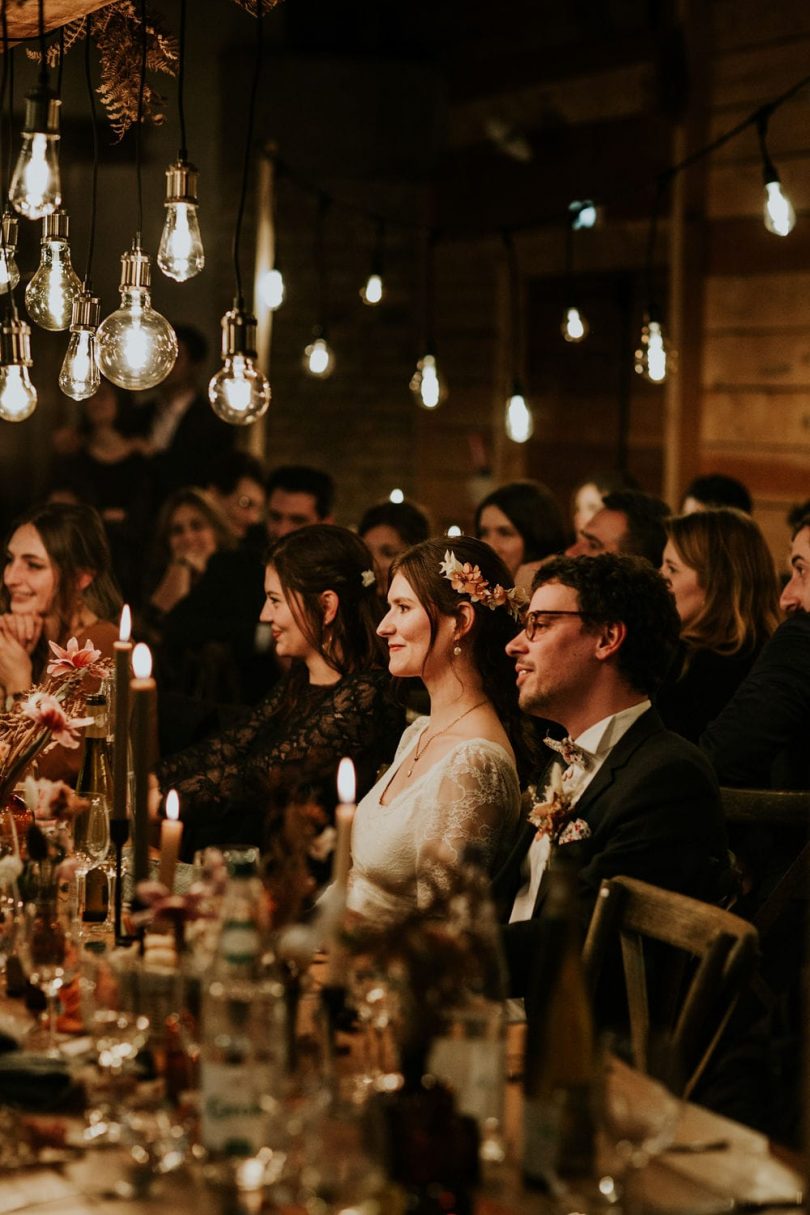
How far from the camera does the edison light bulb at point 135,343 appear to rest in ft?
8.95

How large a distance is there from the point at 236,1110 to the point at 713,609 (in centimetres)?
308

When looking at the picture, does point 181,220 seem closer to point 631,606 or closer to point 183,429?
point 631,606

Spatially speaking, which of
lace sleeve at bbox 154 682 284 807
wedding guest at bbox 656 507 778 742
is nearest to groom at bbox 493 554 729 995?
lace sleeve at bbox 154 682 284 807

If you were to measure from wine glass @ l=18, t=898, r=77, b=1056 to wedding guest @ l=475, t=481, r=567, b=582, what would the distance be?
3537 millimetres

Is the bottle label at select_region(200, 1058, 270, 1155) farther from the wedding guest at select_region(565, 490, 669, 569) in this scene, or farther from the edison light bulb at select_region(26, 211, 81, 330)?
the wedding guest at select_region(565, 490, 669, 569)

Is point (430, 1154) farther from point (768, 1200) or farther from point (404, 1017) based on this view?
point (768, 1200)

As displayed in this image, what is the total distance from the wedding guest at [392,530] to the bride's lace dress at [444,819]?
246cm

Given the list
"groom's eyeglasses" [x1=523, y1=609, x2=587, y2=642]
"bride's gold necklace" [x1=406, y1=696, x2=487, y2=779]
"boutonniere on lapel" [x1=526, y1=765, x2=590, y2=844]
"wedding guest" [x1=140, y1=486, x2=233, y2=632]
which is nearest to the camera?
"boutonniere on lapel" [x1=526, y1=765, x2=590, y2=844]

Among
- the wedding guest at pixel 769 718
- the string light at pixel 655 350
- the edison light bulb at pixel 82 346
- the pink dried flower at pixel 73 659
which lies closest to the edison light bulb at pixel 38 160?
the edison light bulb at pixel 82 346

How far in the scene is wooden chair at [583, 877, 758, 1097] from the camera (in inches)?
87.4

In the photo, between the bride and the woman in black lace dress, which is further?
the woman in black lace dress

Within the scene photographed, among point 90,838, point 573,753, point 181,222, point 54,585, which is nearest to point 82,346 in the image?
point 181,222

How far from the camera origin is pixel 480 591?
329cm

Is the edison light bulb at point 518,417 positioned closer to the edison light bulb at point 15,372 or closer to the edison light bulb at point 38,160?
the edison light bulb at point 15,372
